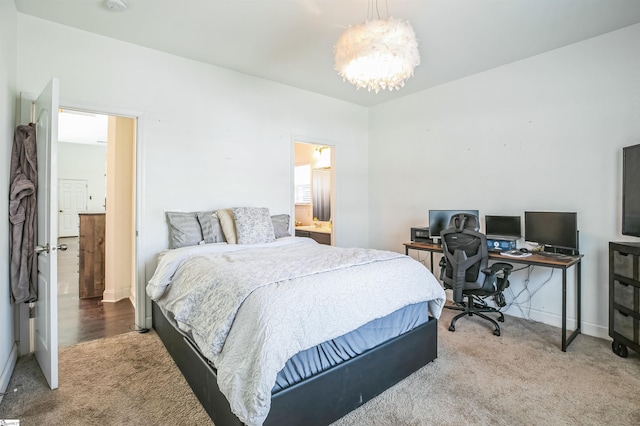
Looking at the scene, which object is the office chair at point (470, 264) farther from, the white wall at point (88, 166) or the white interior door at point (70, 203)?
the white interior door at point (70, 203)

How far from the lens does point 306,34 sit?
9.44 feet

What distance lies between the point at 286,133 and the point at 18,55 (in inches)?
104

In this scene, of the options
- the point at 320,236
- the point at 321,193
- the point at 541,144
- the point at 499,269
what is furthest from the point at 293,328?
the point at 321,193

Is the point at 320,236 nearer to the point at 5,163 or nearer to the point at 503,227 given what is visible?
the point at 503,227

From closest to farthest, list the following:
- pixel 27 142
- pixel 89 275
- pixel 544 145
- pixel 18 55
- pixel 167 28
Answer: pixel 27 142
pixel 18 55
pixel 167 28
pixel 544 145
pixel 89 275

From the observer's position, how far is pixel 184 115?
11.0ft

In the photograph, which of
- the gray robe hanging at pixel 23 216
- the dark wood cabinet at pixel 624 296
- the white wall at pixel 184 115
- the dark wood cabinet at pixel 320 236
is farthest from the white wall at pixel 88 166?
the dark wood cabinet at pixel 624 296

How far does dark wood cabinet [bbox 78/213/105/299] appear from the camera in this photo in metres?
4.04

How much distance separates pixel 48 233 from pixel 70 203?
371 inches

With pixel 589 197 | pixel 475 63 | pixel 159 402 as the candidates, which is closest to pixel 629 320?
pixel 589 197

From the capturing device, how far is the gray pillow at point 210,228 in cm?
317

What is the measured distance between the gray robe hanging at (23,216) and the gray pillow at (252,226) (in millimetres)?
1581

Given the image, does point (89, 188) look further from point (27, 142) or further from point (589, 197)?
point (589, 197)

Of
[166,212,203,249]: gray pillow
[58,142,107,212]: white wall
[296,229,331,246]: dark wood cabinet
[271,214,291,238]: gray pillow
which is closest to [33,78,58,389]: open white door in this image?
[166,212,203,249]: gray pillow
